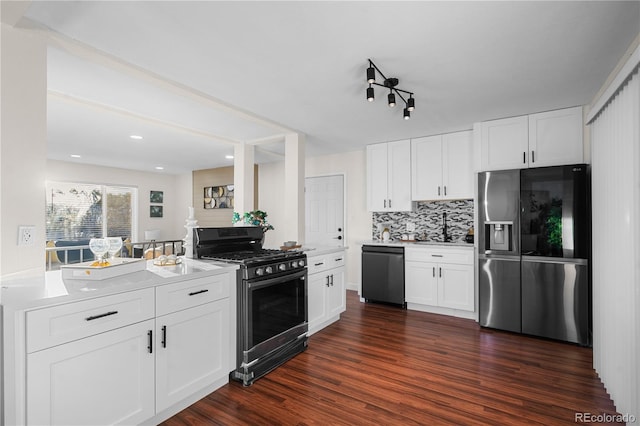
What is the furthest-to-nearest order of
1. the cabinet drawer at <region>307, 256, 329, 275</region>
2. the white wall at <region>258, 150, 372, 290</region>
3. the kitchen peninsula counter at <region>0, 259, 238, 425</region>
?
the white wall at <region>258, 150, 372, 290</region> < the cabinet drawer at <region>307, 256, 329, 275</region> < the kitchen peninsula counter at <region>0, 259, 238, 425</region>

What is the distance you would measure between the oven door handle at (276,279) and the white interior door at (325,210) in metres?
2.43

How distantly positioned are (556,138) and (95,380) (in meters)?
4.50

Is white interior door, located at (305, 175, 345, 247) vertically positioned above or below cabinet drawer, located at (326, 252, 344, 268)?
above

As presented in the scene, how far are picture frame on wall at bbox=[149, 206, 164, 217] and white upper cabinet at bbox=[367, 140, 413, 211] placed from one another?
594 cm

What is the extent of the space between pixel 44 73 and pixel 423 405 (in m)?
3.20

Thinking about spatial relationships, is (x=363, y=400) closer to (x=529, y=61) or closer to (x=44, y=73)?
(x=529, y=61)

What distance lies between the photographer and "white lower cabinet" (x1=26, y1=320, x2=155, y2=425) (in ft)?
4.60

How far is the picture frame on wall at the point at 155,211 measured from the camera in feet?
26.2

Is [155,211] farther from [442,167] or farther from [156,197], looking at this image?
[442,167]

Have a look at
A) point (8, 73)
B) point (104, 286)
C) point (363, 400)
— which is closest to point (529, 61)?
point (363, 400)

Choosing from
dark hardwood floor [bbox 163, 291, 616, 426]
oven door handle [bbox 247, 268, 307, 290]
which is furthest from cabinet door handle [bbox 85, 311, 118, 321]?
oven door handle [bbox 247, 268, 307, 290]

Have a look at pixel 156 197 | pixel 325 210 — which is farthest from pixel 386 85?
pixel 156 197

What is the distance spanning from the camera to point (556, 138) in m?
3.39

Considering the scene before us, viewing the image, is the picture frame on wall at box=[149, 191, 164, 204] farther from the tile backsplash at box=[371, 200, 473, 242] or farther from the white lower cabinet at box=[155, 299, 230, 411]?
the white lower cabinet at box=[155, 299, 230, 411]
